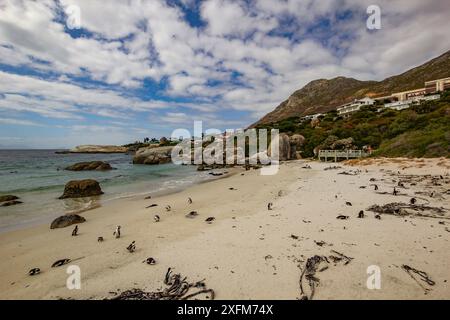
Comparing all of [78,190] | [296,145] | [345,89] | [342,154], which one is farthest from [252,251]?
[345,89]

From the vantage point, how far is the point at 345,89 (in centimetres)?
14625

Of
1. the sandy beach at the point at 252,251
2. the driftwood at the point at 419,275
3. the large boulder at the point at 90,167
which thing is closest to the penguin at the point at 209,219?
the sandy beach at the point at 252,251

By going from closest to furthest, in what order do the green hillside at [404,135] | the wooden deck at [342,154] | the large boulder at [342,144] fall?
1. the green hillside at [404,135]
2. the wooden deck at [342,154]
3. the large boulder at [342,144]

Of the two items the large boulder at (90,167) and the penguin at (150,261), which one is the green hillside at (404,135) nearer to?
the penguin at (150,261)

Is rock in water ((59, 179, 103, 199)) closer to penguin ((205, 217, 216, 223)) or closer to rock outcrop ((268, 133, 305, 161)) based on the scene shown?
penguin ((205, 217, 216, 223))

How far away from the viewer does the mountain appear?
9507 cm

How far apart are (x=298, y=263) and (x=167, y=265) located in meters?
2.77

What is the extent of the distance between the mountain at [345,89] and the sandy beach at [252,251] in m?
110

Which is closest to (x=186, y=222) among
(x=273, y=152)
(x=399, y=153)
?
(x=399, y=153)

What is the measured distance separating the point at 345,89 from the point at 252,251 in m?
167

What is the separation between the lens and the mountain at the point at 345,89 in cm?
9507

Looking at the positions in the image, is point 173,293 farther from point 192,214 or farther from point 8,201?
point 8,201

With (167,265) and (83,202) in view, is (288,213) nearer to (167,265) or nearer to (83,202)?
(167,265)

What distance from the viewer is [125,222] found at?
8773 millimetres
